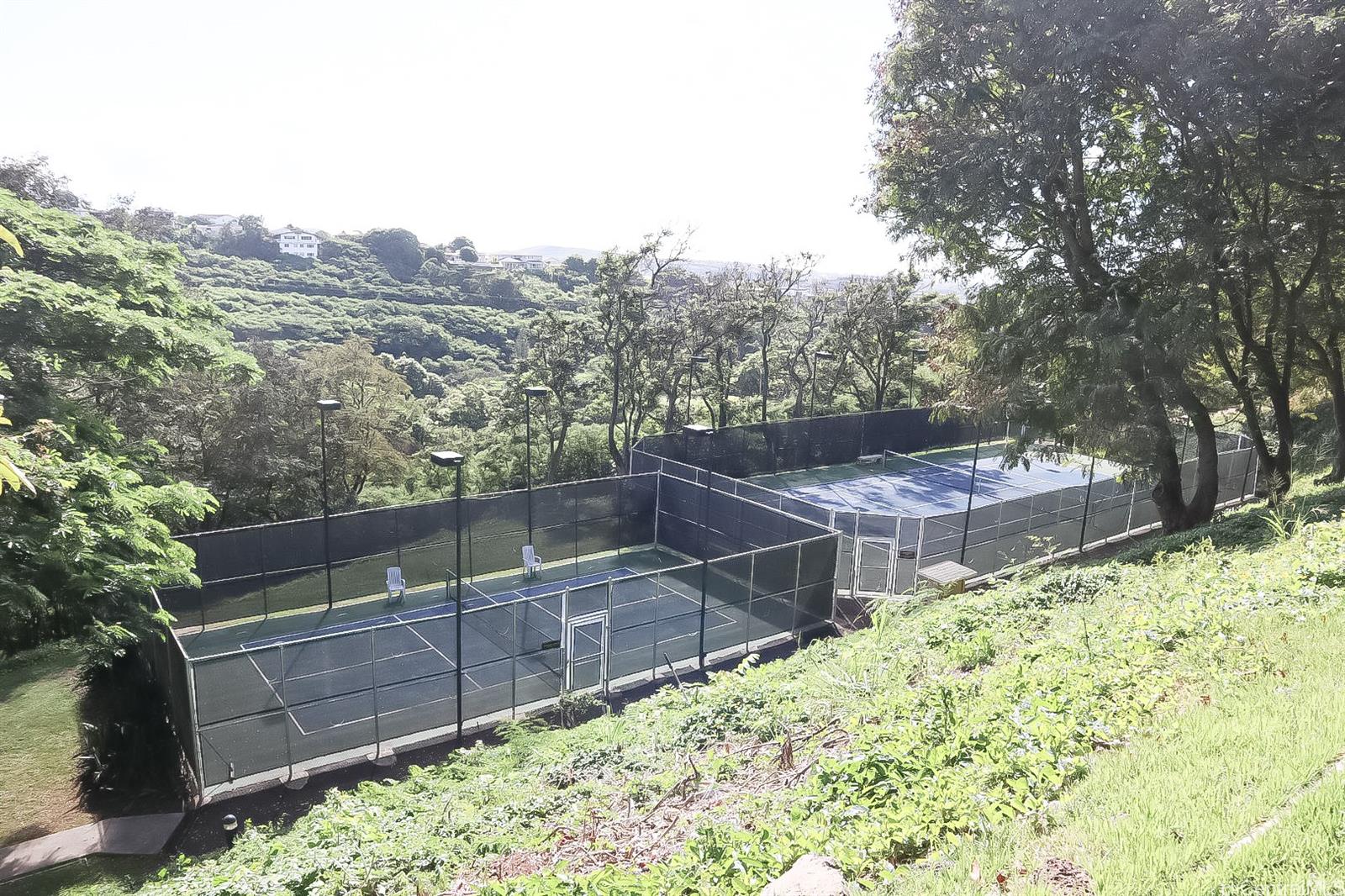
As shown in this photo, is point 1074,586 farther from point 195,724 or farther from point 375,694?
point 195,724

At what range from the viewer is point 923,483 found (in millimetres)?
29406

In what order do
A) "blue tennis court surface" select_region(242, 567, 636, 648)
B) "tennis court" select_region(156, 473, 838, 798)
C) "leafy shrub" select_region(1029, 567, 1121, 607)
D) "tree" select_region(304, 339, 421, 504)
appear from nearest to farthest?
"leafy shrub" select_region(1029, 567, 1121, 607), "tennis court" select_region(156, 473, 838, 798), "blue tennis court surface" select_region(242, 567, 636, 648), "tree" select_region(304, 339, 421, 504)

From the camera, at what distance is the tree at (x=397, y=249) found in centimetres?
10625

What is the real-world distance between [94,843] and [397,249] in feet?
356

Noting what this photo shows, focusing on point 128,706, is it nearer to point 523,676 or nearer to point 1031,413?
point 523,676

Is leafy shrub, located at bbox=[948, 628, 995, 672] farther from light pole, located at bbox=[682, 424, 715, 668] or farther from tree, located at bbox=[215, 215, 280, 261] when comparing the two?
tree, located at bbox=[215, 215, 280, 261]

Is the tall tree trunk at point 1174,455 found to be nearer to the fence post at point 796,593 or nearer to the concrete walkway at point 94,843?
the fence post at point 796,593

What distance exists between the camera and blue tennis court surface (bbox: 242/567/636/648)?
16.1m

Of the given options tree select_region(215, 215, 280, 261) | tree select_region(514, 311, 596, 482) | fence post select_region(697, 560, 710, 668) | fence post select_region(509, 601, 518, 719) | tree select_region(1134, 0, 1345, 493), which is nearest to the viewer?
tree select_region(1134, 0, 1345, 493)

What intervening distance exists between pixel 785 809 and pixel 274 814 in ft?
29.2

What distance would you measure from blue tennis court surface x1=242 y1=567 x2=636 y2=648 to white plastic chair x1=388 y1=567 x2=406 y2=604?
52cm

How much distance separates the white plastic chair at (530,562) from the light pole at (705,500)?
4.08m

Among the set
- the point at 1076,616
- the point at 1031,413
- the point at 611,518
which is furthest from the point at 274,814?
the point at 1031,413

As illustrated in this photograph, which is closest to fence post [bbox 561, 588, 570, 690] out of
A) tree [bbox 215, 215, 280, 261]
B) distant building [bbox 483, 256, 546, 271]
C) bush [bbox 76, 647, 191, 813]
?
bush [bbox 76, 647, 191, 813]
